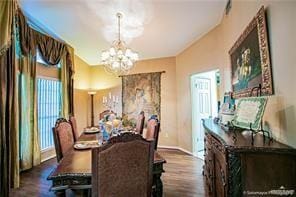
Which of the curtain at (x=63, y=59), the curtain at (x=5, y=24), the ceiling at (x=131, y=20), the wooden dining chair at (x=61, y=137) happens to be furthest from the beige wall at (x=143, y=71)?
the curtain at (x=5, y=24)

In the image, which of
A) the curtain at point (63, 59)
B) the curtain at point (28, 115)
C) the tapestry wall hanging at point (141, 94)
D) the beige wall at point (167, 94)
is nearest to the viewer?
the curtain at point (28, 115)

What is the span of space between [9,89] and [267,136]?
11.8ft

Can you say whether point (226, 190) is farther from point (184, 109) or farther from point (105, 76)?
point (105, 76)

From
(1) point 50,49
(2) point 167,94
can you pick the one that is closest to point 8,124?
(1) point 50,49

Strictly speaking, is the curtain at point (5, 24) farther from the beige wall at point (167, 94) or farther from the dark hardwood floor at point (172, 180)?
the beige wall at point (167, 94)

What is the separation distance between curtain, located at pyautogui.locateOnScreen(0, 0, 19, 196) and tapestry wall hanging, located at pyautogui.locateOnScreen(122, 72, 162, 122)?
389 cm

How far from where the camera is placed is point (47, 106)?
587 centimetres

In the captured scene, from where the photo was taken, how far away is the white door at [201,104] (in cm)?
615

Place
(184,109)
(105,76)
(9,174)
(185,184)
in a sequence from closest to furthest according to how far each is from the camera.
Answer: (9,174)
(185,184)
(184,109)
(105,76)

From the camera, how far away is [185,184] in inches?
151

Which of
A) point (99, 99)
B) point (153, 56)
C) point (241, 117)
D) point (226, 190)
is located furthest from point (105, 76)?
point (226, 190)

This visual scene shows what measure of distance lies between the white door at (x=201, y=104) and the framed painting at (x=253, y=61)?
267 cm

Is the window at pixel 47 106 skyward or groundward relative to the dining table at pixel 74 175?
skyward

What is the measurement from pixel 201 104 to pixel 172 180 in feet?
9.19
